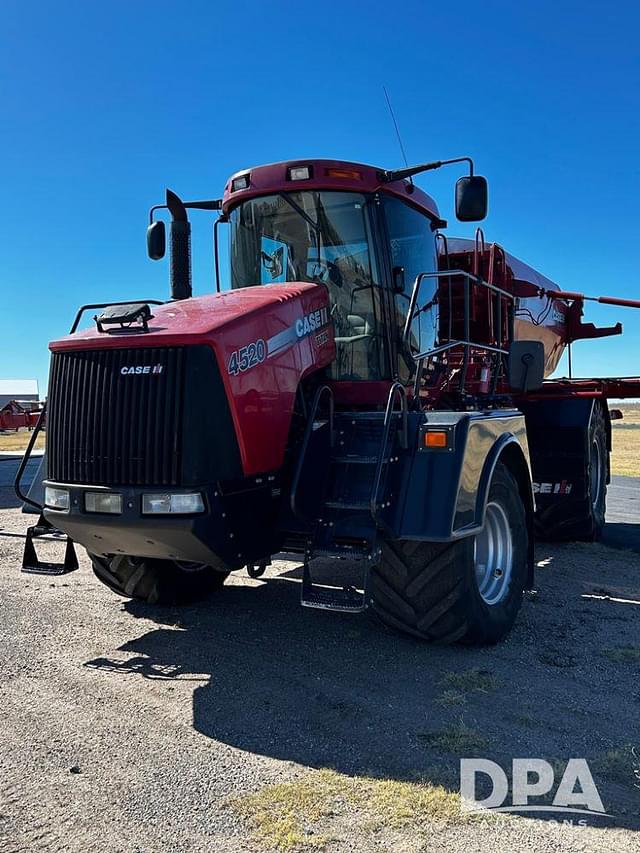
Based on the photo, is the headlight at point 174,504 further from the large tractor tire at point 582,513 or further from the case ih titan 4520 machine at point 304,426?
the large tractor tire at point 582,513

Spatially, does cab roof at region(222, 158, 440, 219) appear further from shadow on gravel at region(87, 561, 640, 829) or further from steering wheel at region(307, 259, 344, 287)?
shadow on gravel at region(87, 561, 640, 829)

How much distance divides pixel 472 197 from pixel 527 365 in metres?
1.15

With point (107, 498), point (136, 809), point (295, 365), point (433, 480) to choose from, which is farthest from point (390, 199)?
point (136, 809)

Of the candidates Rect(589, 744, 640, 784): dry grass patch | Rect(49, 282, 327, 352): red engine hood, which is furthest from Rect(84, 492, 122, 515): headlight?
Rect(589, 744, 640, 784): dry grass patch

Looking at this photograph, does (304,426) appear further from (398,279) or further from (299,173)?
(299,173)

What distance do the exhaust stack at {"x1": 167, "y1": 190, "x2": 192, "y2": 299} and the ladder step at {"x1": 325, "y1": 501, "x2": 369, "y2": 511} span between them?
6.99 feet

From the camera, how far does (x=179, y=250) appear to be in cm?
561

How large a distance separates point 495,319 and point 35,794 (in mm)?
5481

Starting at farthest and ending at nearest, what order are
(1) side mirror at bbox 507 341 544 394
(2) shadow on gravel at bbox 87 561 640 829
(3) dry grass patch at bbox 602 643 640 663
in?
(1) side mirror at bbox 507 341 544 394 < (3) dry grass patch at bbox 602 643 640 663 < (2) shadow on gravel at bbox 87 561 640 829

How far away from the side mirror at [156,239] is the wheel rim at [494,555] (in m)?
3.04

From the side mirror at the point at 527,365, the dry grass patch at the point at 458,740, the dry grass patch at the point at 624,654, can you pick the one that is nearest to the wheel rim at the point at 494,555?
the dry grass patch at the point at 624,654

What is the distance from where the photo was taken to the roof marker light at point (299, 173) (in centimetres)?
498

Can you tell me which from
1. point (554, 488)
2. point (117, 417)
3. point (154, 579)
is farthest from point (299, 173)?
point (554, 488)

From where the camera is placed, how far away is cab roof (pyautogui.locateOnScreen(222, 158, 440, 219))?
4953 millimetres
